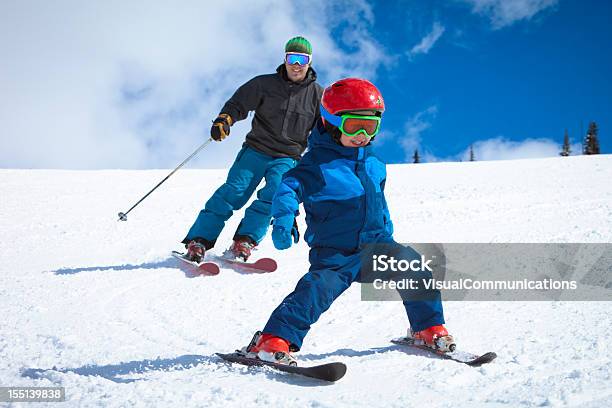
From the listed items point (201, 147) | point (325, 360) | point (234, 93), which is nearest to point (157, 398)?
point (325, 360)

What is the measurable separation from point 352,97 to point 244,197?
2.49m

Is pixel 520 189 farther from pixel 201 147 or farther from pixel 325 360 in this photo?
pixel 325 360

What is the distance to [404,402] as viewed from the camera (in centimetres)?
218

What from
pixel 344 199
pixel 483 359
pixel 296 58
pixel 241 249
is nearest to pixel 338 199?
pixel 344 199

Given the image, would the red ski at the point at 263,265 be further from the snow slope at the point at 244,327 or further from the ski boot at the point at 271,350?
the ski boot at the point at 271,350

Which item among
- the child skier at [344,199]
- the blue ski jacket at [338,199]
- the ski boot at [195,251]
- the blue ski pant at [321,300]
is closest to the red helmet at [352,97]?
the child skier at [344,199]

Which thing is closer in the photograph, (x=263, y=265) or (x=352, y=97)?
(x=352, y=97)

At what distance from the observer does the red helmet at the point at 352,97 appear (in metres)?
2.88

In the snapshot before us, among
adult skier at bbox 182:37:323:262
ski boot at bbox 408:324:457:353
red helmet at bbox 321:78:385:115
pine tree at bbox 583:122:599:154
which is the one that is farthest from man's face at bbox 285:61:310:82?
pine tree at bbox 583:122:599:154

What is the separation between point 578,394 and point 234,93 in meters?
3.98

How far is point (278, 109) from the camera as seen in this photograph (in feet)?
16.8

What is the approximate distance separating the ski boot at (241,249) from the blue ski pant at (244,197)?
A: 0.19 feet

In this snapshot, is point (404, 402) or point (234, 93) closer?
point (404, 402)

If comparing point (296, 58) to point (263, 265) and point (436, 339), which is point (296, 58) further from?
point (436, 339)
